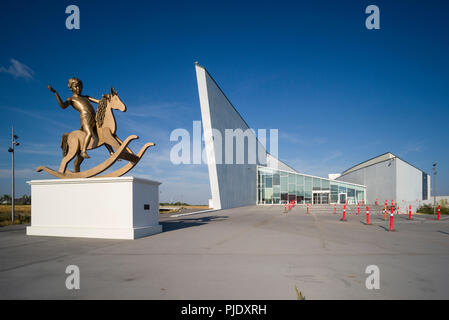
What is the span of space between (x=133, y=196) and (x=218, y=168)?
70.2 ft

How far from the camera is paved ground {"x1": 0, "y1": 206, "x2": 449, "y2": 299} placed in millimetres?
4441

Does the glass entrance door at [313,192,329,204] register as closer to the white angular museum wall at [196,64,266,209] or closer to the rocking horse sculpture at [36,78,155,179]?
the white angular museum wall at [196,64,266,209]

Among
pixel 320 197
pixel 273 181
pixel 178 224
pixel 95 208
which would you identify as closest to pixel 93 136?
pixel 95 208

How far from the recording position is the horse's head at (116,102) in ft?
40.0

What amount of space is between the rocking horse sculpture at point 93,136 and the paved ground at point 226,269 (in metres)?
3.78

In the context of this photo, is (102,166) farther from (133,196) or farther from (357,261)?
(357,261)

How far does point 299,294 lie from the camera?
4215 millimetres

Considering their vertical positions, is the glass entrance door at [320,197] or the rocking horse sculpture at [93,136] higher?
the rocking horse sculpture at [93,136]
